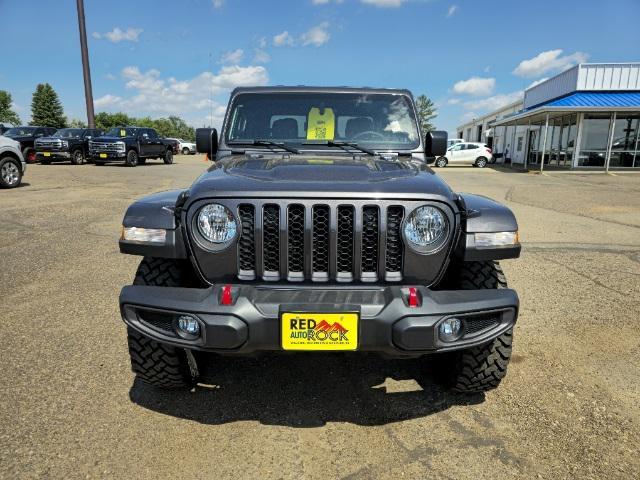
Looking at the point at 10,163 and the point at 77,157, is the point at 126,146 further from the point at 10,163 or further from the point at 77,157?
the point at 10,163

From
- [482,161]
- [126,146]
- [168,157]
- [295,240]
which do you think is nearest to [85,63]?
[168,157]

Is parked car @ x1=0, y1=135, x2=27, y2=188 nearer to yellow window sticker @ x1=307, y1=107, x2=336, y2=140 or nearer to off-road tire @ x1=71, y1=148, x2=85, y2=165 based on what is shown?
off-road tire @ x1=71, y1=148, x2=85, y2=165

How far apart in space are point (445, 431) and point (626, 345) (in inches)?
73.8

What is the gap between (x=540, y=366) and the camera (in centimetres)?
312

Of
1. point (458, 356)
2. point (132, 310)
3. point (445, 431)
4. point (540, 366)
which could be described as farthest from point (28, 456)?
point (540, 366)

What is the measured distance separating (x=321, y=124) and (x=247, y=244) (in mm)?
1625

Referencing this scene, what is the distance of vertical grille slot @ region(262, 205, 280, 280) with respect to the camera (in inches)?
88.7

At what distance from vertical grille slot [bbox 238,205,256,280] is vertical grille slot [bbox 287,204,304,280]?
170 mm

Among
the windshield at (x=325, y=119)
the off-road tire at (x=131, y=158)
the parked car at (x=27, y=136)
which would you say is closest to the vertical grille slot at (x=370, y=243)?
the windshield at (x=325, y=119)

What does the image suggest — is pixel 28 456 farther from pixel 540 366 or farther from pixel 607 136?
pixel 607 136

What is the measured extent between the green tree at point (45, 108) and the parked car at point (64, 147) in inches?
2462

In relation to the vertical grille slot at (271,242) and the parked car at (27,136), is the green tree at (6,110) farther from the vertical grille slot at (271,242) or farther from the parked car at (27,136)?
the vertical grille slot at (271,242)

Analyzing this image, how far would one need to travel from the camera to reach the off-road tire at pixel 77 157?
20.7 m

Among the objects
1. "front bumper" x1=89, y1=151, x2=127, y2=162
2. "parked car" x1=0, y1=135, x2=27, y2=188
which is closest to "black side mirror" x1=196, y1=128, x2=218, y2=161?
"parked car" x1=0, y1=135, x2=27, y2=188
